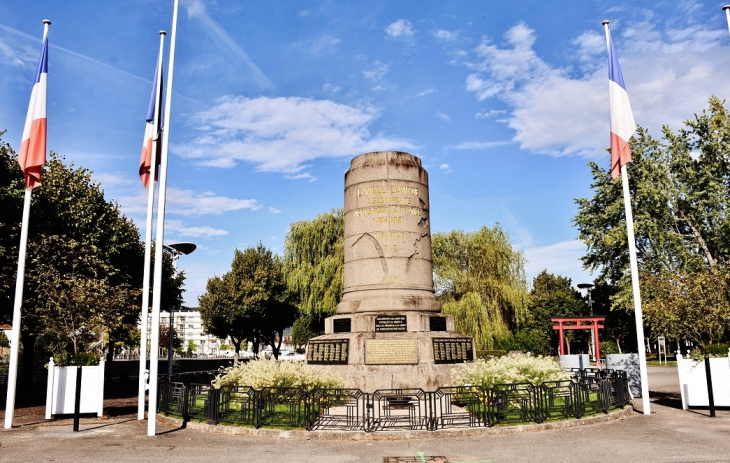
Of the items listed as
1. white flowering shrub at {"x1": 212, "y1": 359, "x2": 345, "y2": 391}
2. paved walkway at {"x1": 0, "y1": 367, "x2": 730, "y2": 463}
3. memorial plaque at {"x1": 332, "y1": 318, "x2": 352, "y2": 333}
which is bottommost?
paved walkway at {"x1": 0, "y1": 367, "x2": 730, "y2": 463}

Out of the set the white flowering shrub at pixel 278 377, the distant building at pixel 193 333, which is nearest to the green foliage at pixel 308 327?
the white flowering shrub at pixel 278 377

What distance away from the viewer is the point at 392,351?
51.3ft

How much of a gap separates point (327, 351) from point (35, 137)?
978 cm

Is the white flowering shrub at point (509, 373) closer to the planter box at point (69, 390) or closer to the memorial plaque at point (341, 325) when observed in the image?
the memorial plaque at point (341, 325)

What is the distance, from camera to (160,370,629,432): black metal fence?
11.8 meters

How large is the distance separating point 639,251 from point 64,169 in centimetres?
3708

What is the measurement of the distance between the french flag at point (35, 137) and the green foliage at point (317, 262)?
85.6ft

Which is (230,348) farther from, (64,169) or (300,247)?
(64,169)

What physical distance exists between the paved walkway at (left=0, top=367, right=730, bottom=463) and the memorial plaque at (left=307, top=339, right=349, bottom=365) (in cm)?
475

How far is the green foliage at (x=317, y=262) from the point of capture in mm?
39594

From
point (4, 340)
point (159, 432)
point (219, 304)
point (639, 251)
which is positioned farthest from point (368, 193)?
point (4, 340)

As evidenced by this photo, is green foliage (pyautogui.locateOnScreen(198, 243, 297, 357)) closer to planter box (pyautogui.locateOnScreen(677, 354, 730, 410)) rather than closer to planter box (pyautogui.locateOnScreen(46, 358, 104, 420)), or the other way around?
planter box (pyautogui.locateOnScreen(46, 358, 104, 420))

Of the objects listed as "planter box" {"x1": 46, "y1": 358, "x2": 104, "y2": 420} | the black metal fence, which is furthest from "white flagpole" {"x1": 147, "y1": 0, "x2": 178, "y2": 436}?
"planter box" {"x1": 46, "y1": 358, "x2": 104, "y2": 420}

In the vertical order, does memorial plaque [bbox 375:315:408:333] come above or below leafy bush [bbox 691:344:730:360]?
above
